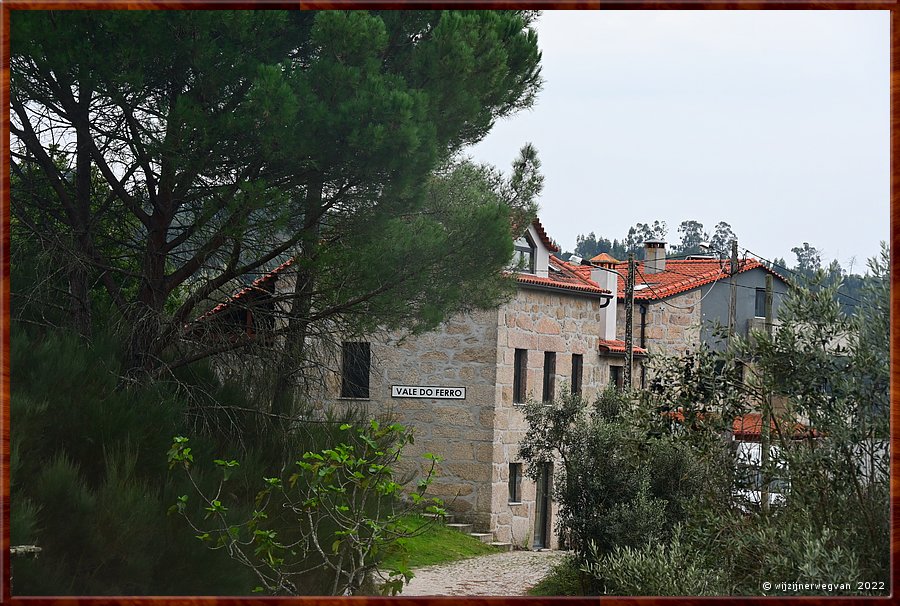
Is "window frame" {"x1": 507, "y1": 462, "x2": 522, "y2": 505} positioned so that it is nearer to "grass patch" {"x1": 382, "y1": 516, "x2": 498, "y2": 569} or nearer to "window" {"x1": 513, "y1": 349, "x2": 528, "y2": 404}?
"window" {"x1": 513, "y1": 349, "x2": 528, "y2": 404}

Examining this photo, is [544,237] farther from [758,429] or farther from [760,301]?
[760,301]

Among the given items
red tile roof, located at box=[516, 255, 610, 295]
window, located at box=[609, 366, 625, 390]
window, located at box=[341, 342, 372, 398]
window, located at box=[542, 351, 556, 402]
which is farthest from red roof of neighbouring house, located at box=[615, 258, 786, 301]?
window, located at box=[341, 342, 372, 398]

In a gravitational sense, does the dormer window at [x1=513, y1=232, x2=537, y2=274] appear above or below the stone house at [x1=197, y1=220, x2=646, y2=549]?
above

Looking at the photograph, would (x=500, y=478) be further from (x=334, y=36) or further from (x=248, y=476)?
(x=334, y=36)

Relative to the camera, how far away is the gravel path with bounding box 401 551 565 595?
18.7 ft

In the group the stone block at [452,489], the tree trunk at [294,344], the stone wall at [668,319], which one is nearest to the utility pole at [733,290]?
the stone wall at [668,319]

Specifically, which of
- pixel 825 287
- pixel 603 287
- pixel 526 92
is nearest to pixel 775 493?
pixel 825 287

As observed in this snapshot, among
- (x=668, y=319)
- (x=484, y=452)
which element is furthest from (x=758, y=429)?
(x=668, y=319)

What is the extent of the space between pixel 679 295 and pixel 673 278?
0.50m

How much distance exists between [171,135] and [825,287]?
3.25 meters

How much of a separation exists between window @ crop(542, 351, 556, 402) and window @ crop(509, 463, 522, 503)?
0.80m

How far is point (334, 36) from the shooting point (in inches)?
203

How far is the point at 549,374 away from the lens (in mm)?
11242

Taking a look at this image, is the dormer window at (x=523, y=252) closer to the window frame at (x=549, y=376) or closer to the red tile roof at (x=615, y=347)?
the window frame at (x=549, y=376)
